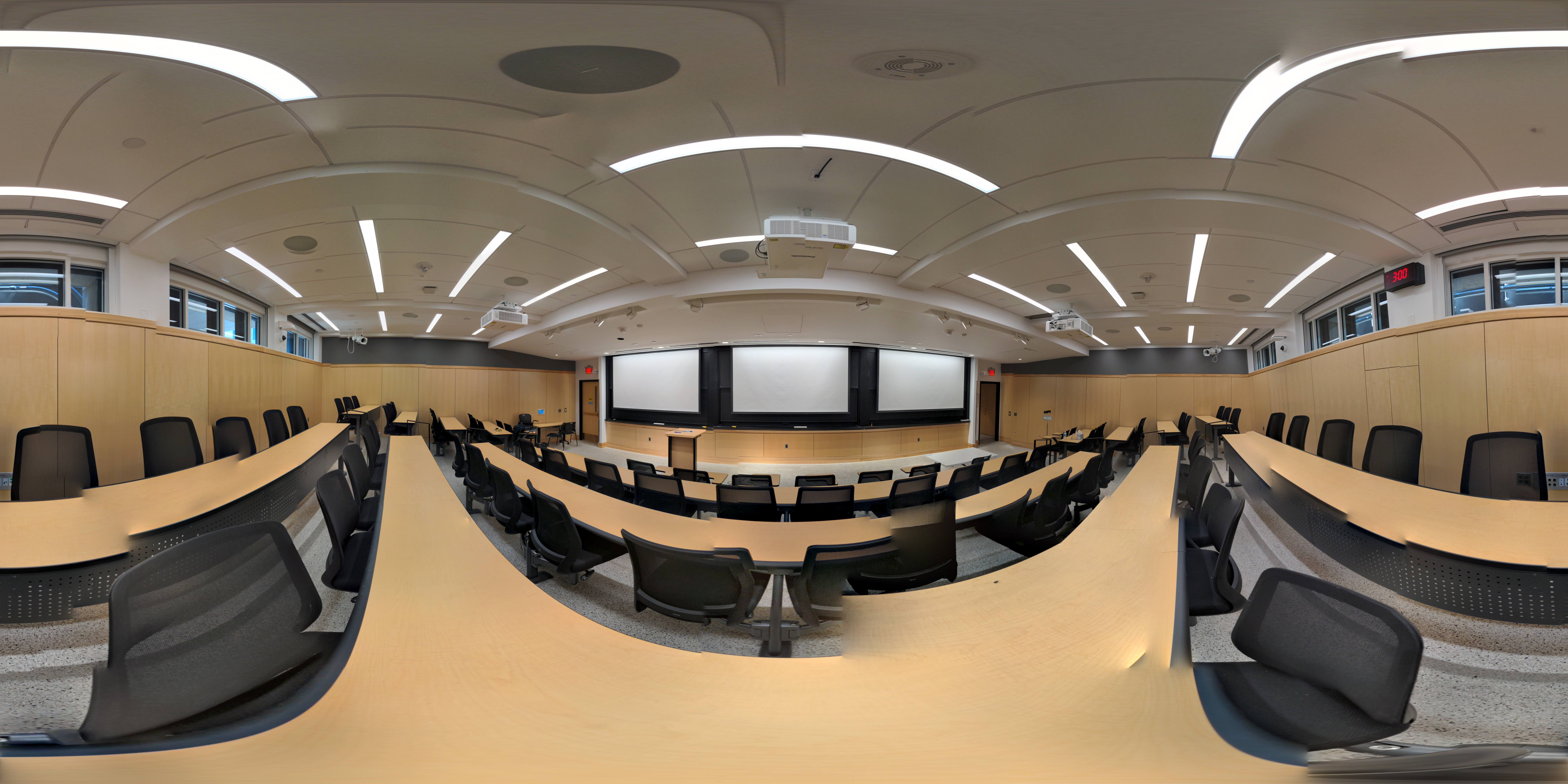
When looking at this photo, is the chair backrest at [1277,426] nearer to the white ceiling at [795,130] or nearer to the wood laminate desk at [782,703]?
the white ceiling at [795,130]

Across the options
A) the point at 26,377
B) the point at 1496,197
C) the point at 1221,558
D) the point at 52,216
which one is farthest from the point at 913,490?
the point at 52,216

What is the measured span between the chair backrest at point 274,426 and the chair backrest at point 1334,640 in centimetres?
622

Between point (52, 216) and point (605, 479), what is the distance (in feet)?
11.0

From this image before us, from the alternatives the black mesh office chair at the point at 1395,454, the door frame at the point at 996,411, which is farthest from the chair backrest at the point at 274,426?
the door frame at the point at 996,411

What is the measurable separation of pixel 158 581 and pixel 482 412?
11538 millimetres

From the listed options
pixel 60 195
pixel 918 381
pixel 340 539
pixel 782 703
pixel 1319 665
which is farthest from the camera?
pixel 918 381

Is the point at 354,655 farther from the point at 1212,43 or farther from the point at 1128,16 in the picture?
the point at 1212,43

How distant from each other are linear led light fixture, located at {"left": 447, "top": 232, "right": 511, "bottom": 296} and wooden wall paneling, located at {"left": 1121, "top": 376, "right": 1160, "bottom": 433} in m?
8.88

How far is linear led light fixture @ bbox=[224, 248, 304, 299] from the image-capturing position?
12.7 ft

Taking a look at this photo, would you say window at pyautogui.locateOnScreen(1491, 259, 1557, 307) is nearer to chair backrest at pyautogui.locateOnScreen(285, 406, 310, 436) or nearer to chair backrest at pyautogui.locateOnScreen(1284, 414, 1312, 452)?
chair backrest at pyautogui.locateOnScreen(1284, 414, 1312, 452)

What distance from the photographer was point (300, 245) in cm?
Result: 390

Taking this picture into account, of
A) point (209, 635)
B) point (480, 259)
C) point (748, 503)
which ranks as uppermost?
point (480, 259)

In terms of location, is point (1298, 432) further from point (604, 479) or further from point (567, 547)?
point (567, 547)

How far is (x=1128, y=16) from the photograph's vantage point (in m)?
1.61
